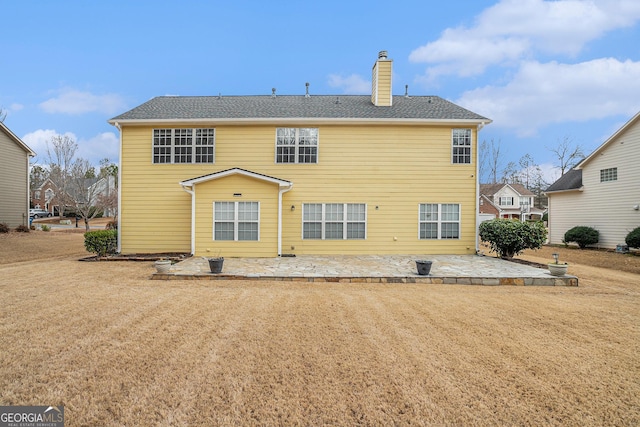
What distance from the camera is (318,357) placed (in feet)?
12.1

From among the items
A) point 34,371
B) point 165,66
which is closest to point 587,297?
point 34,371

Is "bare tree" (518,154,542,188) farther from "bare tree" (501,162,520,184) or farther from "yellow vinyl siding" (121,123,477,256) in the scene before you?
"yellow vinyl siding" (121,123,477,256)

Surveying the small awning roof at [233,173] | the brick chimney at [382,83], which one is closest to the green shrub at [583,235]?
the brick chimney at [382,83]

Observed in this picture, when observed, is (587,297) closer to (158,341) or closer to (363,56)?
(158,341)

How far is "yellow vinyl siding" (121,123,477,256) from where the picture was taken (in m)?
12.6

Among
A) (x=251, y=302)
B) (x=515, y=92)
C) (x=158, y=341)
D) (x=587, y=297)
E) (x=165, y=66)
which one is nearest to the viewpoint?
(x=158, y=341)

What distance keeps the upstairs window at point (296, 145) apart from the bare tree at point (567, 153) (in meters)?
38.4

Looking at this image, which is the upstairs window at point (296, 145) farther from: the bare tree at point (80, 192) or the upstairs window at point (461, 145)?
the bare tree at point (80, 192)

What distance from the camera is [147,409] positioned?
105 inches

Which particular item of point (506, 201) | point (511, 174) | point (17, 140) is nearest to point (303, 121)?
A: point (17, 140)

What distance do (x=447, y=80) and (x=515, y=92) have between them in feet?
44.9

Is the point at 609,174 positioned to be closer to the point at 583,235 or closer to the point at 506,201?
the point at 583,235

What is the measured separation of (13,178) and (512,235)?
29194 millimetres

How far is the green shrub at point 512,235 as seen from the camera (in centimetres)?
1070
